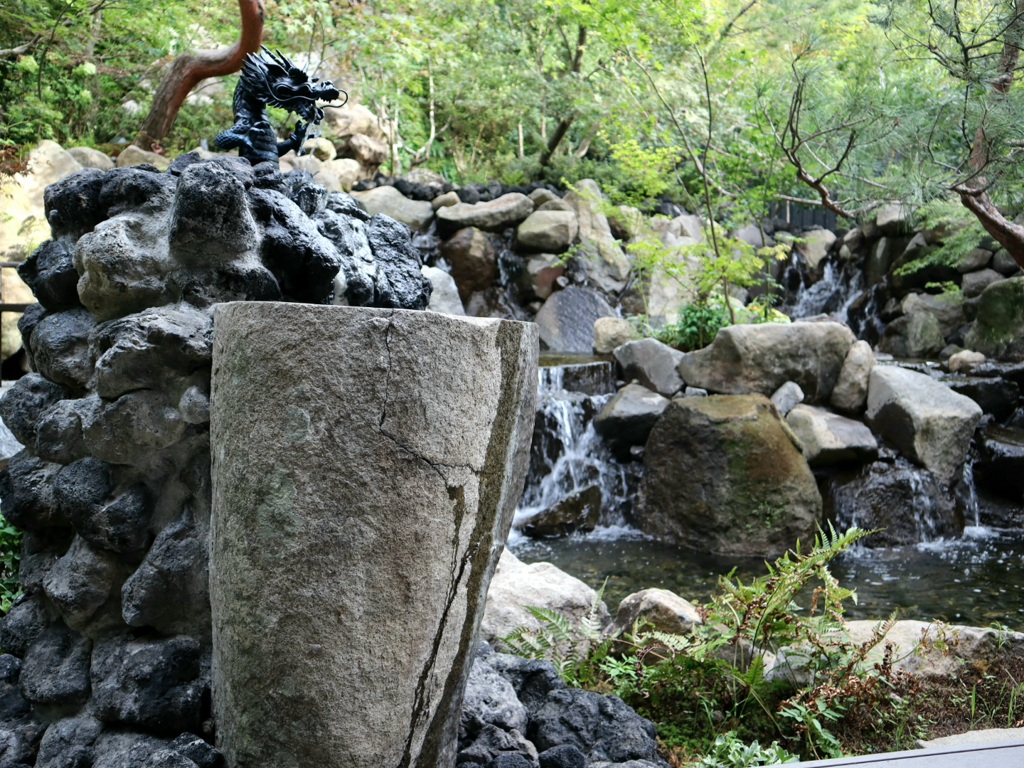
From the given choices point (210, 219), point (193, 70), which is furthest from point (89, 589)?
point (193, 70)

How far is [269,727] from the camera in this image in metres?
1.85

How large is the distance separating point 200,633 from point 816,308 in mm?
13944

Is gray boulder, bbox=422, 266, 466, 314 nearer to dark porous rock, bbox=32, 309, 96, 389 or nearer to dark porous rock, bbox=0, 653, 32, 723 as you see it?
dark porous rock, bbox=32, 309, 96, 389

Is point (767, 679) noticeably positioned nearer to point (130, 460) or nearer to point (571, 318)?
point (130, 460)

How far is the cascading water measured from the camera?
299 inches

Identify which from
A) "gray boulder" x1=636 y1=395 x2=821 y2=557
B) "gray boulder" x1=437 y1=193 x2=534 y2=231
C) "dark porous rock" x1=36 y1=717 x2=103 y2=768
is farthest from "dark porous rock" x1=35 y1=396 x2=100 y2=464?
"gray boulder" x1=437 y1=193 x2=534 y2=231

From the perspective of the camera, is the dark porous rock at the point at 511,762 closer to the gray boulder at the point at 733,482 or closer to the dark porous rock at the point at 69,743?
the dark porous rock at the point at 69,743

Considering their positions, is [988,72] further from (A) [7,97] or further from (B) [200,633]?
(A) [7,97]

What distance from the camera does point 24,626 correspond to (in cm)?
243

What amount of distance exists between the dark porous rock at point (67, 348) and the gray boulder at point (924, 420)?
22.9ft

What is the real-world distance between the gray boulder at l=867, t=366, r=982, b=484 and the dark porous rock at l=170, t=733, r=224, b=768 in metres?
6.95

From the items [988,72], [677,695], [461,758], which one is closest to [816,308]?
[988,72]

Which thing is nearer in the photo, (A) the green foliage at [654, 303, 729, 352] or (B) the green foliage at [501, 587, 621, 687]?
(B) the green foliage at [501, 587, 621, 687]

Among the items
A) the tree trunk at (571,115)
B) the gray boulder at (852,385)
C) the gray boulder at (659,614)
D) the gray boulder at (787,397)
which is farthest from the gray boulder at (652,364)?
the tree trunk at (571,115)
